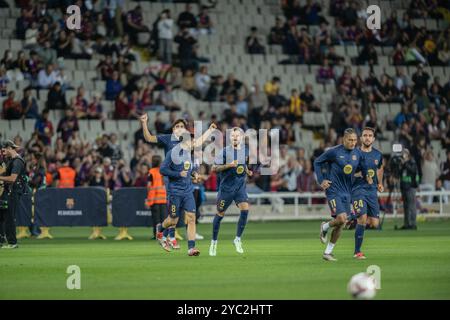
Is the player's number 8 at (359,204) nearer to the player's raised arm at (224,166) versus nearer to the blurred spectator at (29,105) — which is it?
the player's raised arm at (224,166)

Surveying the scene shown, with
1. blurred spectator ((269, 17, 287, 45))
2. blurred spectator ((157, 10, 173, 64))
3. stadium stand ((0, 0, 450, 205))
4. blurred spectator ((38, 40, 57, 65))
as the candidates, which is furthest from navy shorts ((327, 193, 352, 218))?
blurred spectator ((269, 17, 287, 45))

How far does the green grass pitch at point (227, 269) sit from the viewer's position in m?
15.0

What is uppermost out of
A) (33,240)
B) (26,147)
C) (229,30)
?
(229,30)

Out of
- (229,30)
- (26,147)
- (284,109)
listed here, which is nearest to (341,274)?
(26,147)

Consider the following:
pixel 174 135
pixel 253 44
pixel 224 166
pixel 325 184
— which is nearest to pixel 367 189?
pixel 325 184

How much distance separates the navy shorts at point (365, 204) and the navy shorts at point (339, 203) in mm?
212

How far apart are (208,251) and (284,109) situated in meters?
18.1

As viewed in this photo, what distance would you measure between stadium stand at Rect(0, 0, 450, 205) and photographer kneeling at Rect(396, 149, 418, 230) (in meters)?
6.07

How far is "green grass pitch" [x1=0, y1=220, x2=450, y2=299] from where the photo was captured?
1501 centimetres

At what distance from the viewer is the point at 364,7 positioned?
4559 centimetres

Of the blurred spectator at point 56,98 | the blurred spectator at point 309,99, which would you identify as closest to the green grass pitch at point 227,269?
the blurred spectator at point 56,98
